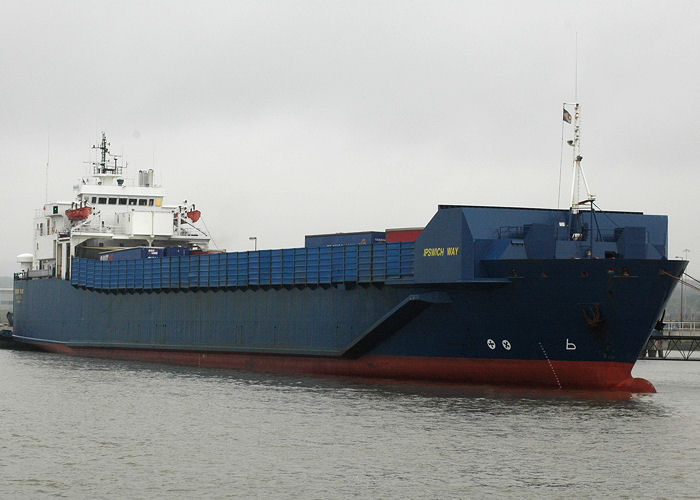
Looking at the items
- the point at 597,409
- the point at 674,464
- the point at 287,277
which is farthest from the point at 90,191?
the point at 674,464

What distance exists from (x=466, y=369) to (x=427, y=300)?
2695 millimetres

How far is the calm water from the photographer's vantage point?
19500mm

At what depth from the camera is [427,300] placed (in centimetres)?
3388

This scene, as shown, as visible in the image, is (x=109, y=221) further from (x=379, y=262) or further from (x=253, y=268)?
(x=379, y=262)

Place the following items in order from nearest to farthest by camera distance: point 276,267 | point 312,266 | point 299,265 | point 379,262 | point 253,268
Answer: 1. point 379,262
2. point 312,266
3. point 299,265
4. point 276,267
5. point 253,268

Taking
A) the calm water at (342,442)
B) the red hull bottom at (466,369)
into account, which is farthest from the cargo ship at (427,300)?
the calm water at (342,442)

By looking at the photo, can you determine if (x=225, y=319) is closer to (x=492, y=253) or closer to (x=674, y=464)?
(x=492, y=253)

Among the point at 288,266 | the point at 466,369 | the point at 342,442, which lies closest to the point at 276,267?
the point at 288,266

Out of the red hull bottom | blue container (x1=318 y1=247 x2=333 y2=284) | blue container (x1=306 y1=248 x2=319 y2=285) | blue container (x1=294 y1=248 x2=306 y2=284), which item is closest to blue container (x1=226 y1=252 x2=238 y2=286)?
the red hull bottom

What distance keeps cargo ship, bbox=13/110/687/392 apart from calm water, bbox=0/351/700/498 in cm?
161

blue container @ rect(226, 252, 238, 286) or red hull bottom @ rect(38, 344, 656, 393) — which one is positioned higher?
blue container @ rect(226, 252, 238, 286)

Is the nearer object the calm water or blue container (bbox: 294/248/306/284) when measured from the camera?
the calm water

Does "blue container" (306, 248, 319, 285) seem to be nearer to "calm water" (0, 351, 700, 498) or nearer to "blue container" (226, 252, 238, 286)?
"blue container" (226, 252, 238, 286)

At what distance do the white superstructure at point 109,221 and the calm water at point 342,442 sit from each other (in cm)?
2201
